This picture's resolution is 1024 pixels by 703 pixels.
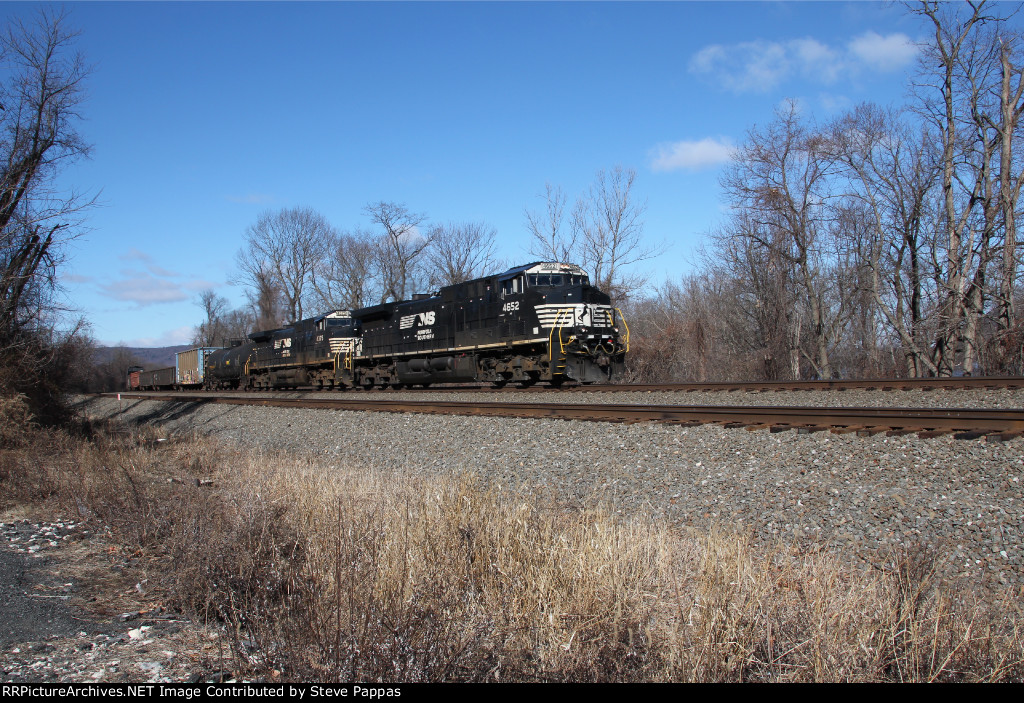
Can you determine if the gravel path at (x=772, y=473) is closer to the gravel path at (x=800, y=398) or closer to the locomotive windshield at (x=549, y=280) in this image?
the gravel path at (x=800, y=398)

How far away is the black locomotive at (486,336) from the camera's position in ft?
57.3

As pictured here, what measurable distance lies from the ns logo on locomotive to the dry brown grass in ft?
38.4

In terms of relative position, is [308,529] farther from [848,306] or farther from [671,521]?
[848,306]

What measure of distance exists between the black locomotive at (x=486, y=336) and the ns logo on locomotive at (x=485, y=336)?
0.03 m

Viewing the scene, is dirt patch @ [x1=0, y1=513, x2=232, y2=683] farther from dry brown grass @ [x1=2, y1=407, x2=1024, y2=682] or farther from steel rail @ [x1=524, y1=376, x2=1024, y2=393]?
steel rail @ [x1=524, y1=376, x2=1024, y2=393]

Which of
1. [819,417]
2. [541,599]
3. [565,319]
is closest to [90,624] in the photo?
[541,599]

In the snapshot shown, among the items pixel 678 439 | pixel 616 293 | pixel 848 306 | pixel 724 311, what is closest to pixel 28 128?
pixel 678 439

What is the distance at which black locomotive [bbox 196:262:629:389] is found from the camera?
17453mm

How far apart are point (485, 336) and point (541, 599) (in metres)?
15.6

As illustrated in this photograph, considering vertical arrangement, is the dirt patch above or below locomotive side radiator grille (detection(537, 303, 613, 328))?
below

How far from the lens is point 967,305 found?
18750 millimetres

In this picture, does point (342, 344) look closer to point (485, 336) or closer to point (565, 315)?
point (485, 336)

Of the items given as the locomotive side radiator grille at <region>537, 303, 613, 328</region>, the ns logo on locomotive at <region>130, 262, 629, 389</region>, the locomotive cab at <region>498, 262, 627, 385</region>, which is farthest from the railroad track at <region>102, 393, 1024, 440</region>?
the ns logo on locomotive at <region>130, 262, 629, 389</region>

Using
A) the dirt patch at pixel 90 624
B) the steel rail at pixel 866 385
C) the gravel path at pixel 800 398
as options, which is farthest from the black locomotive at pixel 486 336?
the dirt patch at pixel 90 624
